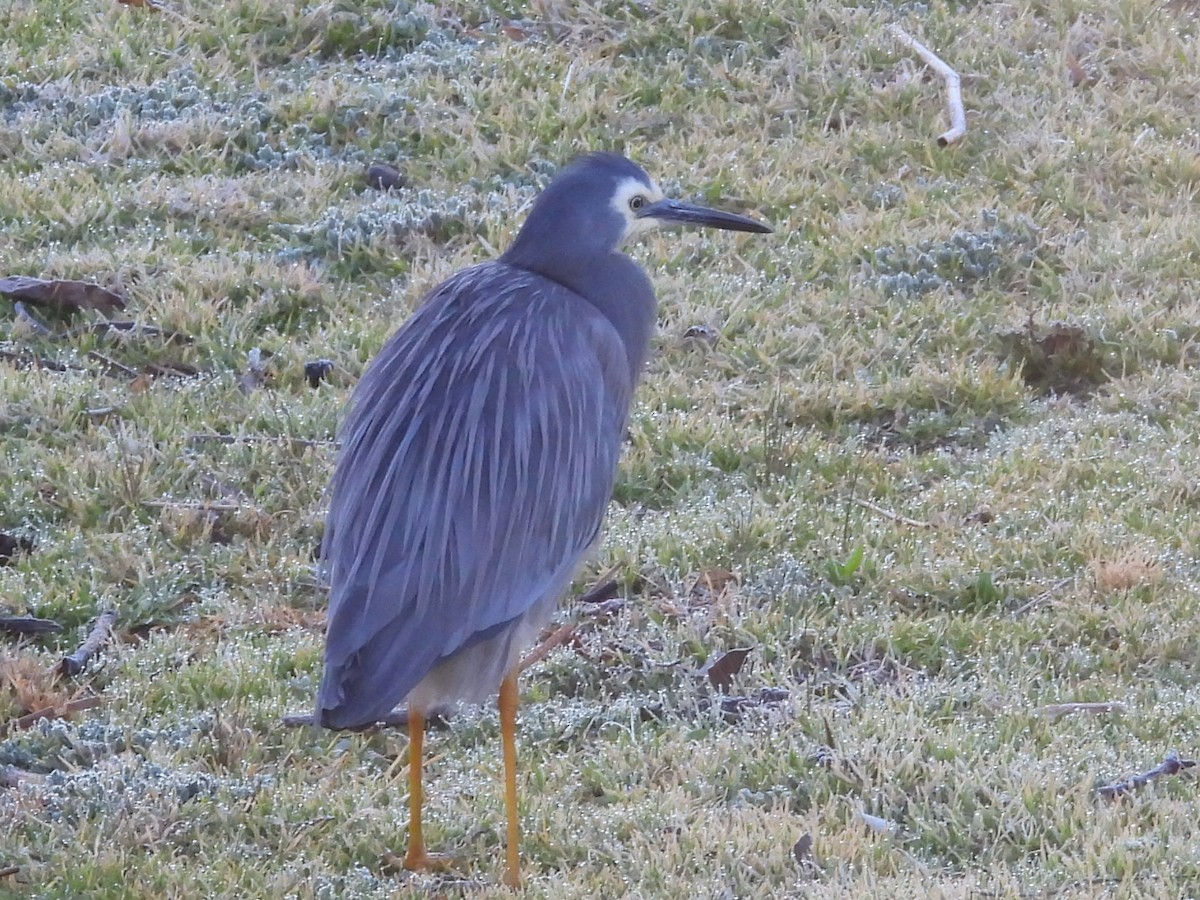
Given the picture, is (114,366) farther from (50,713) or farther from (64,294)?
(50,713)

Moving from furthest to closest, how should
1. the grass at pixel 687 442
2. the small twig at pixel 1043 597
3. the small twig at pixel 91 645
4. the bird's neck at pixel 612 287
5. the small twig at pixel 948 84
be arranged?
the small twig at pixel 948 84
the small twig at pixel 1043 597
the small twig at pixel 91 645
the bird's neck at pixel 612 287
the grass at pixel 687 442

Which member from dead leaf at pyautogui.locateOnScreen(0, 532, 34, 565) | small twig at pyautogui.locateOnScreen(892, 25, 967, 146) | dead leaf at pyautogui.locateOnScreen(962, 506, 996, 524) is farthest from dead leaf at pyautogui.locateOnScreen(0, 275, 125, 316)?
small twig at pyautogui.locateOnScreen(892, 25, 967, 146)

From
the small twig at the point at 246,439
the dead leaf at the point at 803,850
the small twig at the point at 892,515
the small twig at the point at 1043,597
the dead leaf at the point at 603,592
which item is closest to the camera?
the dead leaf at the point at 803,850

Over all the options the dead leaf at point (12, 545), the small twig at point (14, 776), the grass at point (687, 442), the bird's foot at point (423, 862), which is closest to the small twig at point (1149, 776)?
the grass at point (687, 442)

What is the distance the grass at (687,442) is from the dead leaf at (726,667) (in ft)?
0.14

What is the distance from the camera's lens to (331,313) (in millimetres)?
6141

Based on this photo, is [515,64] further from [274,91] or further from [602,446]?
[602,446]

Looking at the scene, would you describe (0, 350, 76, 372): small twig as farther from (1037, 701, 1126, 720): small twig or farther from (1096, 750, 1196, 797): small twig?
(1096, 750, 1196, 797): small twig

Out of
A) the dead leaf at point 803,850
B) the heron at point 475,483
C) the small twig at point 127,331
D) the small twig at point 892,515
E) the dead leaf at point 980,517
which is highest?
the heron at point 475,483

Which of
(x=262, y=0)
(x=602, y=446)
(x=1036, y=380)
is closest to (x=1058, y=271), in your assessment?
(x=1036, y=380)

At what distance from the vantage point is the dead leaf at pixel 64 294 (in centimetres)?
603

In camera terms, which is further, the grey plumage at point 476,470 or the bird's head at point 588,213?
the bird's head at point 588,213

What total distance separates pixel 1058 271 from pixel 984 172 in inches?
Answer: 29.5

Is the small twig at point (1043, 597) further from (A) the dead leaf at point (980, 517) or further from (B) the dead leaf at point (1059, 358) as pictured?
(B) the dead leaf at point (1059, 358)
